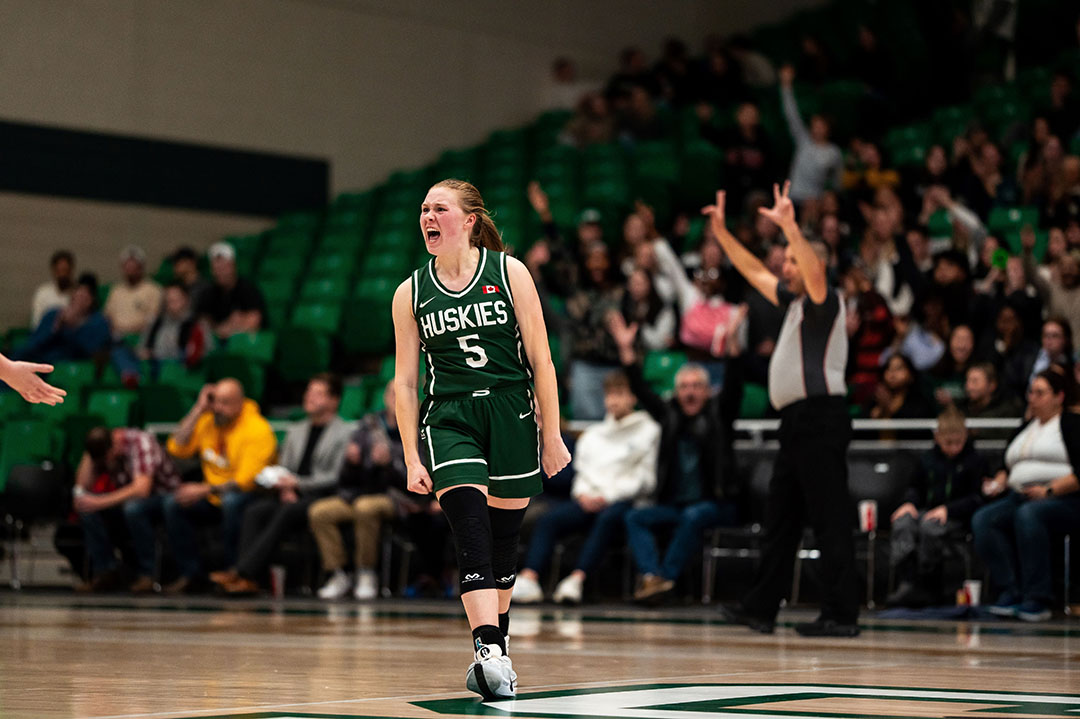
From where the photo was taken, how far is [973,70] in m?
17.4

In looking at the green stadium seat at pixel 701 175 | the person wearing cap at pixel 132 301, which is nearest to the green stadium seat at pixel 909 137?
the green stadium seat at pixel 701 175

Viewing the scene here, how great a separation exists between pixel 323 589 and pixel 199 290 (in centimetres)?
434

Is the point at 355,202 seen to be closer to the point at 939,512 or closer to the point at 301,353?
the point at 301,353

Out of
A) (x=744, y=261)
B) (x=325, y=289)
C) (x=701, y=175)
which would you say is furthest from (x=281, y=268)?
(x=744, y=261)

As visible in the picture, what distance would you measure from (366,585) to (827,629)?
14.5ft

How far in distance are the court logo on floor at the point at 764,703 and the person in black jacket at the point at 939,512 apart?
4696 mm

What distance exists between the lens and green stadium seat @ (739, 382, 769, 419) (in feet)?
36.4

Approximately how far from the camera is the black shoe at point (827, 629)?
7.48m

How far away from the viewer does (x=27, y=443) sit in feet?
42.0

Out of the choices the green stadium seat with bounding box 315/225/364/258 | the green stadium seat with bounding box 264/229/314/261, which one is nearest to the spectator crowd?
the green stadium seat with bounding box 264/229/314/261

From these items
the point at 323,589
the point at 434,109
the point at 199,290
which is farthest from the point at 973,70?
the point at 323,589

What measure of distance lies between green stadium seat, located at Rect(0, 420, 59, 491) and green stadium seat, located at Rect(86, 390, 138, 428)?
451 millimetres

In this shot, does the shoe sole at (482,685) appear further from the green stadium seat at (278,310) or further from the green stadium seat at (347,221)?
the green stadium seat at (347,221)

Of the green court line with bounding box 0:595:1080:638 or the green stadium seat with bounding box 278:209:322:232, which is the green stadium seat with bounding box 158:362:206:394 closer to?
the green court line with bounding box 0:595:1080:638
